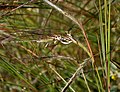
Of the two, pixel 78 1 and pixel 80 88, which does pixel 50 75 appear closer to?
pixel 80 88

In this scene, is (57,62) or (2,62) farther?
(57,62)

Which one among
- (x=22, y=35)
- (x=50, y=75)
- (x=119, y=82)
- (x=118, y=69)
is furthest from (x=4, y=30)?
(x=119, y=82)

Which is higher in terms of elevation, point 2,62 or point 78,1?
point 78,1

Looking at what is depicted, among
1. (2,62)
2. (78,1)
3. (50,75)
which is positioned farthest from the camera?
(78,1)

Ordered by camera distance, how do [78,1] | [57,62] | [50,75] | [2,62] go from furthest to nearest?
[78,1] < [57,62] < [50,75] < [2,62]

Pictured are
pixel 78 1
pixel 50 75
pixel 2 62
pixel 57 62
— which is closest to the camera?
pixel 2 62

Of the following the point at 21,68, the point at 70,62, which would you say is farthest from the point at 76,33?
the point at 21,68

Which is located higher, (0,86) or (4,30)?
(4,30)

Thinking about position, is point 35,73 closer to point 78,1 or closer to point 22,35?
point 22,35

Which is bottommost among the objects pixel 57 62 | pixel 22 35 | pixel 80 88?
pixel 80 88
